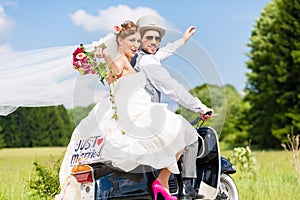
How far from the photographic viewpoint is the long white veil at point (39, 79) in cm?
478

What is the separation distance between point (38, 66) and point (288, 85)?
20.2 metres

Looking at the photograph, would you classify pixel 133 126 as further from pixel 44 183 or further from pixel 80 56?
pixel 44 183

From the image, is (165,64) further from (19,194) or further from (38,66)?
(19,194)

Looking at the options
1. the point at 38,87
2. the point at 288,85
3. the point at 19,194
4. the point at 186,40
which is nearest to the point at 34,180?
the point at 19,194

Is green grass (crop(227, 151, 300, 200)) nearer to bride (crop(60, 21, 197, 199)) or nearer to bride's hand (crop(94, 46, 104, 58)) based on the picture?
bride (crop(60, 21, 197, 199))

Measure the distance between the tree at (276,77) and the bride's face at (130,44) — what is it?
62.5 ft

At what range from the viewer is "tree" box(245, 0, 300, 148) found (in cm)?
2330

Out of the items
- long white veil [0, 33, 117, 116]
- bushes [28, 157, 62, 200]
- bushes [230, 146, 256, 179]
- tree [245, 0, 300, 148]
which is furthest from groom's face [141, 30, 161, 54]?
tree [245, 0, 300, 148]

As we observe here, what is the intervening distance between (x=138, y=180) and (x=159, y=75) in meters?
0.86

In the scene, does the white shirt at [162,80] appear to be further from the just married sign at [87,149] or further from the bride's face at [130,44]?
the just married sign at [87,149]

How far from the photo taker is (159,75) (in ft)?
14.3

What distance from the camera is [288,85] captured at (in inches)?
941

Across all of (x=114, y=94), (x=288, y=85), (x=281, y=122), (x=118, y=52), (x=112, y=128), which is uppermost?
(x=288, y=85)

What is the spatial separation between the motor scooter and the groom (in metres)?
0.18
